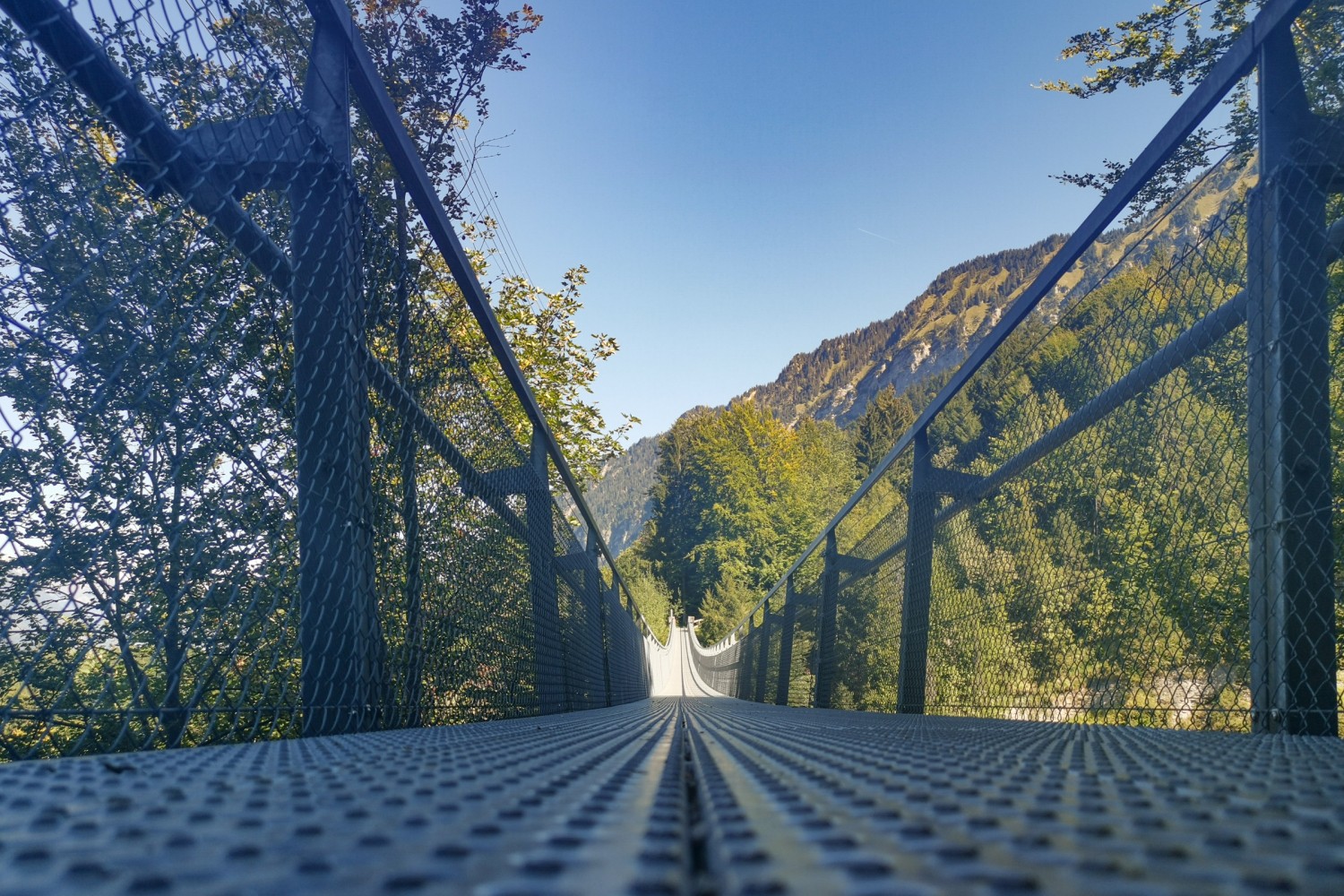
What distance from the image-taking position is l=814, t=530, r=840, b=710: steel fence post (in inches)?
254

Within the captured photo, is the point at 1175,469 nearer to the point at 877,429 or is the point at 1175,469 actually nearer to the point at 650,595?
the point at 650,595

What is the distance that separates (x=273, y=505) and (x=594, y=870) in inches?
70.9

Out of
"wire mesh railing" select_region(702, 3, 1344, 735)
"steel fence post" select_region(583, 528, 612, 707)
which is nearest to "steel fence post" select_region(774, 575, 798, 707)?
"steel fence post" select_region(583, 528, 612, 707)

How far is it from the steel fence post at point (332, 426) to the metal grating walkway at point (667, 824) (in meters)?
0.80

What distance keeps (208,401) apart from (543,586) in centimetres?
272

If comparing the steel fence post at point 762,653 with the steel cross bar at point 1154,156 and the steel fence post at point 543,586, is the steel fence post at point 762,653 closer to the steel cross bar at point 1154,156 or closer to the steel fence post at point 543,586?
the steel fence post at point 543,586

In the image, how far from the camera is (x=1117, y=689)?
8.23ft

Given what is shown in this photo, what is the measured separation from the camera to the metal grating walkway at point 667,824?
0.41m

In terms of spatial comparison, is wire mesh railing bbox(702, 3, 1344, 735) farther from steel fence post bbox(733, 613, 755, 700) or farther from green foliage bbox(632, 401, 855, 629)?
green foliage bbox(632, 401, 855, 629)

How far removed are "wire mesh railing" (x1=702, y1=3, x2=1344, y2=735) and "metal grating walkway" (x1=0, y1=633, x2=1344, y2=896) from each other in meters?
1.01

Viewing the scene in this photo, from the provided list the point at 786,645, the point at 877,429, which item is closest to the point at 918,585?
the point at 786,645

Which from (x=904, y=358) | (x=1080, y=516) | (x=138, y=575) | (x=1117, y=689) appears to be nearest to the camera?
(x=138, y=575)

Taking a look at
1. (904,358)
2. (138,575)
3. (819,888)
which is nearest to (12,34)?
(138,575)

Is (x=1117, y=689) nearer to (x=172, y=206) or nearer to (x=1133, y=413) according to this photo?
(x=1133, y=413)
